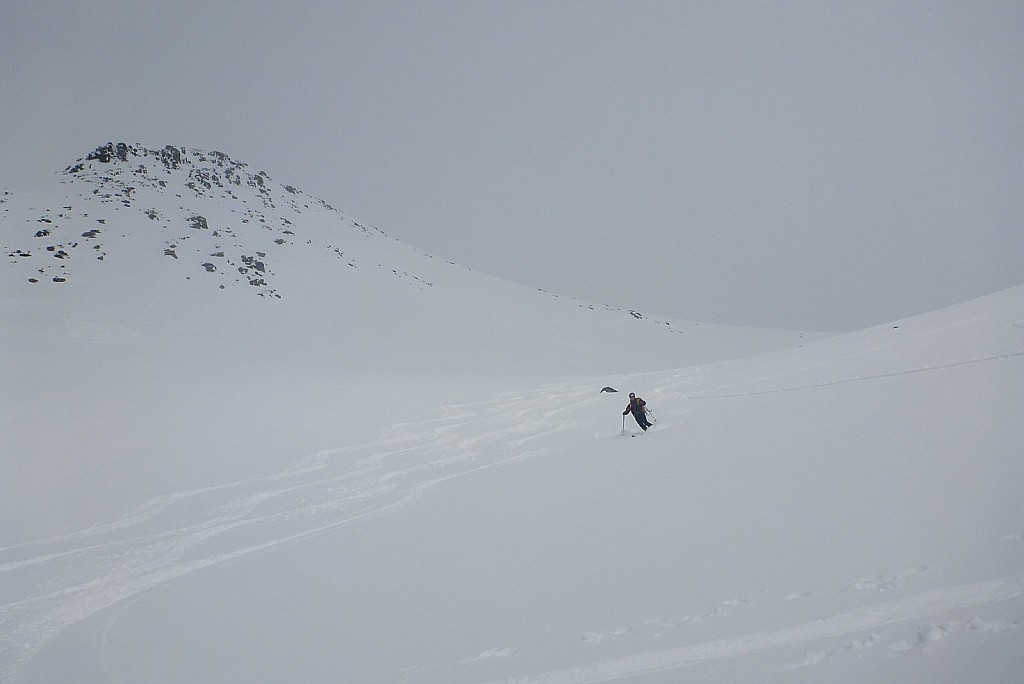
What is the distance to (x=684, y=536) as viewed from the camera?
5.76m

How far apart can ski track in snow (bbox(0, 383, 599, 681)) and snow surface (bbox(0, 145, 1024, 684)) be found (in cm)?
6

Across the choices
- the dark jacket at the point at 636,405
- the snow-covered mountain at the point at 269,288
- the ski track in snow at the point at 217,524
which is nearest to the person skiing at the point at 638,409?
the dark jacket at the point at 636,405

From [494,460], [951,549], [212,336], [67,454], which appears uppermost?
[212,336]

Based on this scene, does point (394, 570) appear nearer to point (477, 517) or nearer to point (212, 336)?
point (477, 517)

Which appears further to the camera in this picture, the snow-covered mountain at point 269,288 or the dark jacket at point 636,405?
the snow-covered mountain at point 269,288

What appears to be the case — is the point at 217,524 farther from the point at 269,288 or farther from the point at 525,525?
the point at 269,288

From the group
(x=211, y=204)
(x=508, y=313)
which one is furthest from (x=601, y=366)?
(x=211, y=204)

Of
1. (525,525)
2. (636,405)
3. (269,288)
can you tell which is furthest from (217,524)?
(269,288)

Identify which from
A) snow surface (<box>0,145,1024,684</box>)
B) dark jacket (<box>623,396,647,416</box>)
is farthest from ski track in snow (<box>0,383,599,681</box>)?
dark jacket (<box>623,396,647,416</box>)

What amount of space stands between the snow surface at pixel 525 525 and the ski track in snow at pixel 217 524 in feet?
0.20

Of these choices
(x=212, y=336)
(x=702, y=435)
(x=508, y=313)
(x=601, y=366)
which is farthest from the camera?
(x=508, y=313)

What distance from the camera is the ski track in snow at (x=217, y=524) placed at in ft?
22.9

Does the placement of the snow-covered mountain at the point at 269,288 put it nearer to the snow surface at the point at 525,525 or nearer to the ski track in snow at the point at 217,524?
the snow surface at the point at 525,525

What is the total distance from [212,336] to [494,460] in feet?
79.9
